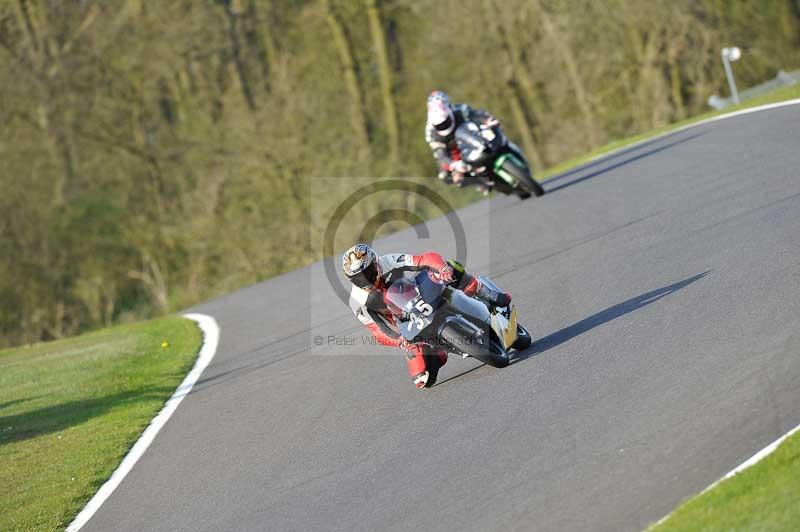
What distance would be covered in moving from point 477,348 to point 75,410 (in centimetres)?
515

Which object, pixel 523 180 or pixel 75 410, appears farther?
pixel 523 180

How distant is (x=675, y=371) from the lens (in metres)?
8.00

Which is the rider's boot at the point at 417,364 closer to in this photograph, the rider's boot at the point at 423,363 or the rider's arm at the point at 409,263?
the rider's boot at the point at 423,363

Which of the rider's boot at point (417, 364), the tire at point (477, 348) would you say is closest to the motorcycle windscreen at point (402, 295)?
the tire at point (477, 348)

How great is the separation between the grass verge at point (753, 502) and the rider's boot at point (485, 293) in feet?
12.9

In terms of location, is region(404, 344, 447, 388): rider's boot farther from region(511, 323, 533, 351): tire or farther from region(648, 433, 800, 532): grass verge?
region(648, 433, 800, 532): grass verge

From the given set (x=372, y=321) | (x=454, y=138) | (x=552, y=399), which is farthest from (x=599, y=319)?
(x=454, y=138)

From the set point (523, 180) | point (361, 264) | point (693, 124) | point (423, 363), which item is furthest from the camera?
point (693, 124)

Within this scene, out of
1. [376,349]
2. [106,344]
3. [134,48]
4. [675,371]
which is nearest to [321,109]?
[134,48]

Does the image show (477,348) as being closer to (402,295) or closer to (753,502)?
(402,295)

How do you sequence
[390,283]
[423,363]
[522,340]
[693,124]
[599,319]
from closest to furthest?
[390,283] < [423,363] < [522,340] < [599,319] < [693,124]

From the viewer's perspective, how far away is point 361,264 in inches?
364

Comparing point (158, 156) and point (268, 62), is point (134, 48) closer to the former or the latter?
point (158, 156)

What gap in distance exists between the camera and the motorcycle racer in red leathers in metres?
9.33
